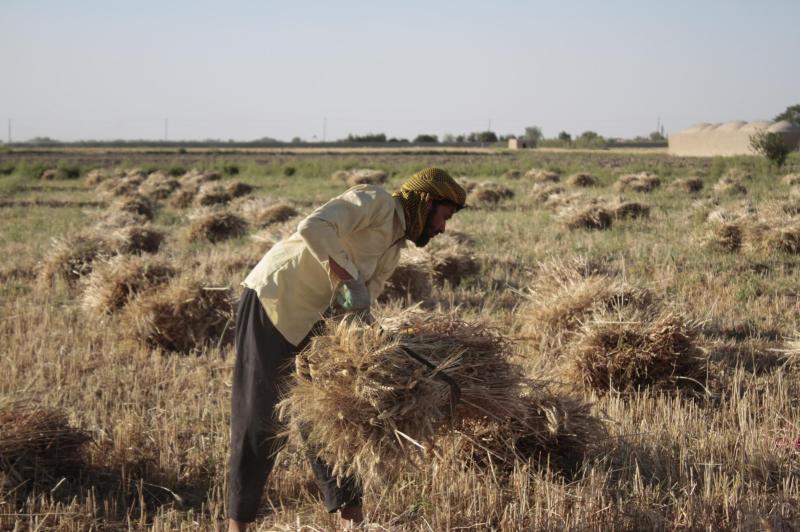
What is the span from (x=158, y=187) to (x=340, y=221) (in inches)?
667

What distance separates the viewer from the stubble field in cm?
345

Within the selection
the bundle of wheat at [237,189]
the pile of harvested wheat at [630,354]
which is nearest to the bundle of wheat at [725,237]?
the pile of harvested wheat at [630,354]

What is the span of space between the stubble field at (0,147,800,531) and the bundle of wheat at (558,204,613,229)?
60 centimetres

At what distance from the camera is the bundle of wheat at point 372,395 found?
9.34ft

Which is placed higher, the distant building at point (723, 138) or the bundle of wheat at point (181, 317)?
the distant building at point (723, 138)

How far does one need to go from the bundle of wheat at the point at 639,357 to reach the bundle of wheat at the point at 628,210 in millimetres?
7552

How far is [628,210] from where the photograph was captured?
12719mm

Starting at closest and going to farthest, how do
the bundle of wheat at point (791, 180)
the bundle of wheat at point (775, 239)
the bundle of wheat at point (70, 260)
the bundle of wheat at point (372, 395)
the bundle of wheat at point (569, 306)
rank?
1. the bundle of wheat at point (372, 395)
2. the bundle of wheat at point (569, 306)
3. the bundle of wheat at point (70, 260)
4. the bundle of wheat at point (775, 239)
5. the bundle of wheat at point (791, 180)

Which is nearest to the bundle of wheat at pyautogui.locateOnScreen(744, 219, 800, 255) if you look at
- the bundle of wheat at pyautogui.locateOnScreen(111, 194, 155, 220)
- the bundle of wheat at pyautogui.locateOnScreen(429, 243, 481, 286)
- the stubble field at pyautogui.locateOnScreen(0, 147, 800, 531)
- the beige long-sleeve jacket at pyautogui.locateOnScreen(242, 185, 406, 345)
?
the stubble field at pyautogui.locateOnScreen(0, 147, 800, 531)

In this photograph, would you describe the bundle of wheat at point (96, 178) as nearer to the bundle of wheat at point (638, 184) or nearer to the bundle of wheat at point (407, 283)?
the bundle of wheat at point (638, 184)

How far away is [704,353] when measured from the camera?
5.04 metres

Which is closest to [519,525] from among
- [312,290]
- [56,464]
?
[312,290]

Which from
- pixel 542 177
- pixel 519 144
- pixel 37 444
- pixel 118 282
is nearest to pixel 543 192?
pixel 542 177

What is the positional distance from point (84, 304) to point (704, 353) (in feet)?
17.2
